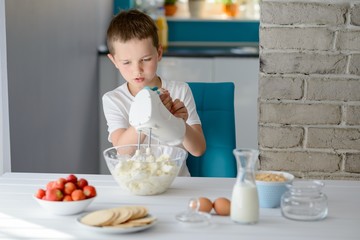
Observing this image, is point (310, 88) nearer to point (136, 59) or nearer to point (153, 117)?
point (136, 59)

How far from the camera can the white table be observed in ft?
4.36

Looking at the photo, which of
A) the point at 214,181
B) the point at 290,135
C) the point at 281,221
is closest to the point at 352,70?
the point at 290,135

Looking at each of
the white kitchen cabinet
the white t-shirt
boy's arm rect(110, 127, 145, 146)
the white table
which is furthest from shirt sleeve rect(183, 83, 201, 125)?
the white kitchen cabinet

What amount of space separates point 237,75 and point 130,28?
1926 millimetres

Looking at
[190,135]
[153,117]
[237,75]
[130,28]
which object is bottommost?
[237,75]

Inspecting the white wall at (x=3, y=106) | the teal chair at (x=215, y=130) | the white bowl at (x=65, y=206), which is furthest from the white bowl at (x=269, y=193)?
the white wall at (x=3, y=106)

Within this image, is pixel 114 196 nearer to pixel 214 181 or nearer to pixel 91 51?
pixel 214 181

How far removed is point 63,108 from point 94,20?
103 cm

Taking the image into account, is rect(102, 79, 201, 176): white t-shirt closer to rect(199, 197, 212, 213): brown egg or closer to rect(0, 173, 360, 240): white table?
rect(0, 173, 360, 240): white table

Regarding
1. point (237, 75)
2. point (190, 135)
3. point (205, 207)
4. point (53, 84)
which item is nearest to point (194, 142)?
point (190, 135)

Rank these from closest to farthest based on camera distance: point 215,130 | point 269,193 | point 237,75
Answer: point 269,193 < point 215,130 < point 237,75

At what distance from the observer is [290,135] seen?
7.37 feet

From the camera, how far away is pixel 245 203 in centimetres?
138

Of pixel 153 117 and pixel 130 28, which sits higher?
pixel 130 28
